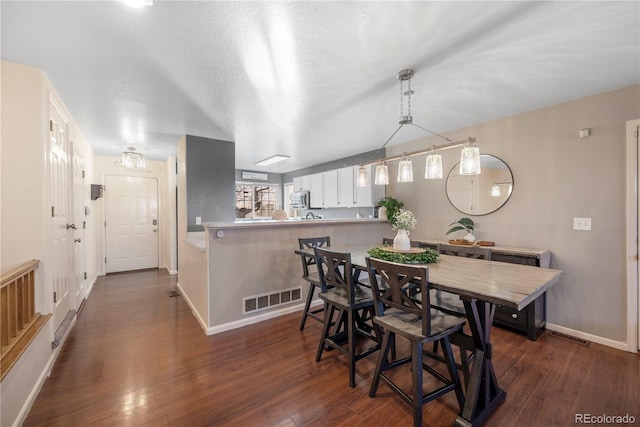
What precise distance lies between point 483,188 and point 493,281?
7.28 feet

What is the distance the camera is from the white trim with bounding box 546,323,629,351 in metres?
2.44

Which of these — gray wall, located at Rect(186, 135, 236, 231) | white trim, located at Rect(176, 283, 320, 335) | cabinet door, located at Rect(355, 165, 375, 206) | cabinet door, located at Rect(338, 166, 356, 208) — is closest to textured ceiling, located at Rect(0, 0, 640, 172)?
gray wall, located at Rect(186, 135, 236, 231)

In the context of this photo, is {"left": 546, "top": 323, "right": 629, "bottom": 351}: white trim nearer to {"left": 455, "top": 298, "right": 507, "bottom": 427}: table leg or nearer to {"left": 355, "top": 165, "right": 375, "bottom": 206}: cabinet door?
{"left": 455, "top": 298, "right": 507, "bottom": 427}: table leg

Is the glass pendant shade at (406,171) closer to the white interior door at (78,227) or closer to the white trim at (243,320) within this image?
the white trim at (243,320)

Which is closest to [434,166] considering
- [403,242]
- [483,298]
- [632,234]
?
[403,242]

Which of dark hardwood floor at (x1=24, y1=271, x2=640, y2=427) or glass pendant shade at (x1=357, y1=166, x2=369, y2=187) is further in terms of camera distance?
glass pendant shade at (x1=357, y1=166, x2=369, y2=187)

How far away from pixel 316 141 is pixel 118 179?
4.19 metres

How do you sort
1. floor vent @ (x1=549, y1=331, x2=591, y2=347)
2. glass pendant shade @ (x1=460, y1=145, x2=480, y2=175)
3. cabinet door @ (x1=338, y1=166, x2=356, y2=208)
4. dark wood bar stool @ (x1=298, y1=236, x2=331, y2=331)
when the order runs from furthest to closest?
cabinet door @ (x1=338, y1=166, x2=356, y2=208) → dark wood bar stool @ (x1=298, y1=236, x2=331, y2=331) → floor vent @ (x1=549, y1=331, x2=591, y2=347) → glass pendant shade @ (x1=460, y1=145, x2=480, y2=175)

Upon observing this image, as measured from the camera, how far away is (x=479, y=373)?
62.4 inches

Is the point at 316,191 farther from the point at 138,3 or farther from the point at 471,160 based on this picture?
the point at 138,3

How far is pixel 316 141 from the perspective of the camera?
4266 mm

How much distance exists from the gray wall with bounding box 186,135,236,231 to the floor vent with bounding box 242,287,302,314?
1501 mm

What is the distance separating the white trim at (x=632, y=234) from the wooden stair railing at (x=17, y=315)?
462 centimetres

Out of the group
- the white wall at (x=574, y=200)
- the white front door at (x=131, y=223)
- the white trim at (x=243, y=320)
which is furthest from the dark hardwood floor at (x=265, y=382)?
the white front door at (x=131, y=223)
